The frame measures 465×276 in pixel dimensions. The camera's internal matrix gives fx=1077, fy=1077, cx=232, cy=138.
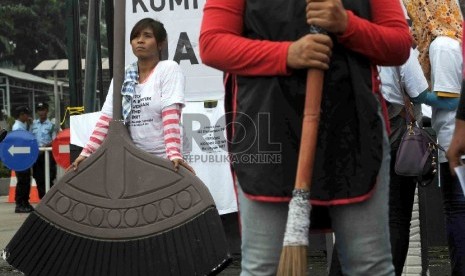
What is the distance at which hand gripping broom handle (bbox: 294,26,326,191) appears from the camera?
2.75 m

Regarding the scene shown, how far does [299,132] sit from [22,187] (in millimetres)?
12445

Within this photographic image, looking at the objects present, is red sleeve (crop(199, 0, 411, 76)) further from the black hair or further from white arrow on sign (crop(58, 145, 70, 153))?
white arrow on sign (crop(58, 145, 70, 153))

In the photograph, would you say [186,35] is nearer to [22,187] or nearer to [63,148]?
[63,148]

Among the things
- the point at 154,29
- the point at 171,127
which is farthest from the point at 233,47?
the point at 154,29

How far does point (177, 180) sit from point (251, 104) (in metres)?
1.81

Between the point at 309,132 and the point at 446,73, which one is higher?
the point at 446,73

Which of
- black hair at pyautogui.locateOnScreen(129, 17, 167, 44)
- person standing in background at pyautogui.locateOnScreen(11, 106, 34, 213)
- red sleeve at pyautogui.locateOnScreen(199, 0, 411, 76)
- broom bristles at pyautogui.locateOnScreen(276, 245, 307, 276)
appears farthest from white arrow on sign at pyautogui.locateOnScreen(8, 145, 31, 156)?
broom bristles at pyautogui.locateOnScreen(276, 245, 307, 276)

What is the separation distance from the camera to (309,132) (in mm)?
2754

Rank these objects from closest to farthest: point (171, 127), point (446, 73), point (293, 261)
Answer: point (293, 261)
point (446, 73)
point (171, 127)

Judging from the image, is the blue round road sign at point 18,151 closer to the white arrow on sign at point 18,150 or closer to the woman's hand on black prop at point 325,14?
the white arrow on sign at point 18,150

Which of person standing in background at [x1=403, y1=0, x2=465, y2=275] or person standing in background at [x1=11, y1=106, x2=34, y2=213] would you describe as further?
person standing in background at [x1=11, y1=106, x2=34, y2=213]

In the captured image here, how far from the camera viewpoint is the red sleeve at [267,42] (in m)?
2.88

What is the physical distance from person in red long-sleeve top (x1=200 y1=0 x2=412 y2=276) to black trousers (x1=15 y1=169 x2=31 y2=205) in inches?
479

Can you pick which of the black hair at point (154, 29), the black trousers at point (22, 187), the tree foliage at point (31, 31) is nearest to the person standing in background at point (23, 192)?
the black trousers at point (22, 187)
